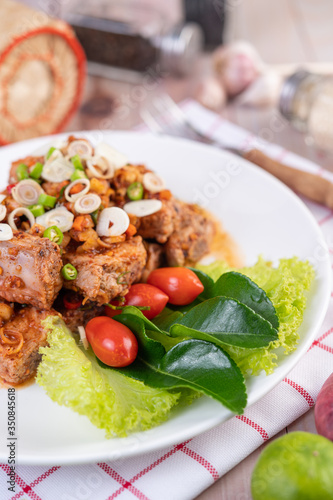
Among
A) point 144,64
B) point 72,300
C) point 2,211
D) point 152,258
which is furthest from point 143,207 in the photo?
point 144,64

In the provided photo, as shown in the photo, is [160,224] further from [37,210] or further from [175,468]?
[175,468]

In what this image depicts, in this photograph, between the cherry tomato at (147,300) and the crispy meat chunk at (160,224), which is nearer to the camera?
the cherry tomato at (147,300)

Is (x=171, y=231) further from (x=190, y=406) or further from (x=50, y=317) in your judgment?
(x=190, y=406)

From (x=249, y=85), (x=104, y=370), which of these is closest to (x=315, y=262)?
(x=104, y=370)

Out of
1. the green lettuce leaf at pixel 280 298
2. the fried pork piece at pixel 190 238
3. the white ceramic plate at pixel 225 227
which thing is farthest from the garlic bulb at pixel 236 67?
the green lettuce leaf at pixel 280 298

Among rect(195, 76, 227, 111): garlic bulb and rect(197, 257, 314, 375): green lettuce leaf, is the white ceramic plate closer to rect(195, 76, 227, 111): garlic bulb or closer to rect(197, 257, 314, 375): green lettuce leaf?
rect(197, 257, 314, 375): green lettuce leaf

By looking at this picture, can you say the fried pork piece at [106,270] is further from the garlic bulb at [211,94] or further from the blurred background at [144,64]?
the garlic bulb at [211,94]

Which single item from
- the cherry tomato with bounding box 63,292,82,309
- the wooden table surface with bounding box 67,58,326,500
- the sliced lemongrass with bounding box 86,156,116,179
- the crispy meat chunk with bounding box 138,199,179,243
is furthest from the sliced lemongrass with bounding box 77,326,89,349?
the wooden table surface with bounding box 67,58,326,500
